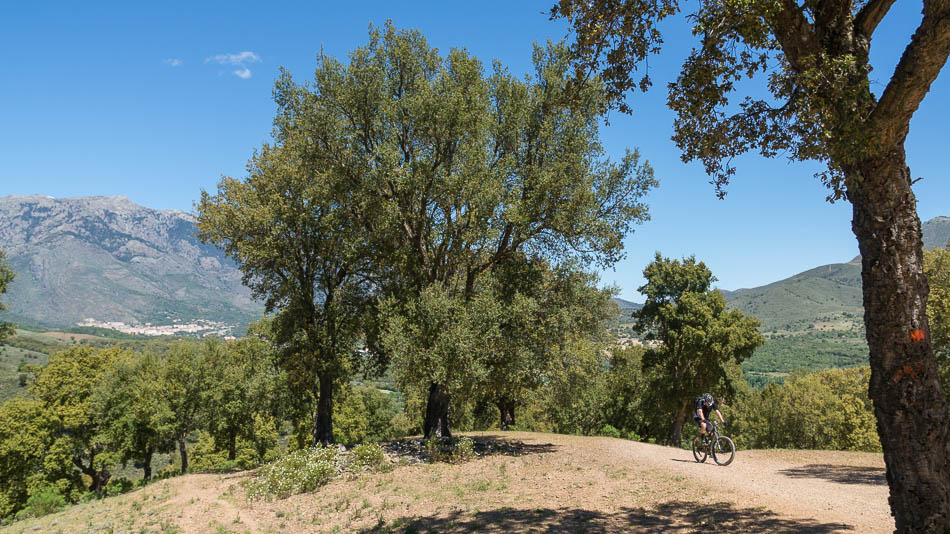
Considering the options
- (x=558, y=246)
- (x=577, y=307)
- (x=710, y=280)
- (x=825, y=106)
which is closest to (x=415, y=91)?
(x=558, y=246)

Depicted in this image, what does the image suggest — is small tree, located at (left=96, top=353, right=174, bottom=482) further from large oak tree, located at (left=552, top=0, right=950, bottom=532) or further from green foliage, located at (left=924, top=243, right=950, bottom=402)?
green foliage, located at (left=924, top=243, right=950, bottom=402)

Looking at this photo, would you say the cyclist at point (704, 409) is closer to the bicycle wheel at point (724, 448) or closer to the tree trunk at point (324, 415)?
the bicycle wheel at point (724, 448)

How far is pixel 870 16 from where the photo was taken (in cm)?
644

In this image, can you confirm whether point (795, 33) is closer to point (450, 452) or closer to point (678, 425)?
point (450, 452)

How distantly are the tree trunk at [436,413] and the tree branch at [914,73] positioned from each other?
1626 centimetres

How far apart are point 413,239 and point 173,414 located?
31.6 metres

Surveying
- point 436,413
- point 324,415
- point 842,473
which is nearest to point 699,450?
point 842,473

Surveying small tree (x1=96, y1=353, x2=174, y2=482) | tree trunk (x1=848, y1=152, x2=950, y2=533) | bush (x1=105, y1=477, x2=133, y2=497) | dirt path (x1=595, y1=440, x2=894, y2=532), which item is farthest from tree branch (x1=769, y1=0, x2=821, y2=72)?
small tree (x1=96, y1=353, x2=174, y2=482)

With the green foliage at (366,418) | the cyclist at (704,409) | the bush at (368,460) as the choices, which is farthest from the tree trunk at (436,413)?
the green foliage at (366,418)

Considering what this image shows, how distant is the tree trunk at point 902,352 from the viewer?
552 cm

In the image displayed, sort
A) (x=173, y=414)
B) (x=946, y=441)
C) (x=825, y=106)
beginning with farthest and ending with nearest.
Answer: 1. (x=173, y=414)
2. (x=825, y=106)
3. (x=946, y=441)

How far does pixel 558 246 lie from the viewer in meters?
19.2

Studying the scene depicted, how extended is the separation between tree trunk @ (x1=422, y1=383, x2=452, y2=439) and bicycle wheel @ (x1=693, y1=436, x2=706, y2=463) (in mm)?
9071

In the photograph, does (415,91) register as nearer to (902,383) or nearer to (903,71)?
(903,71)
